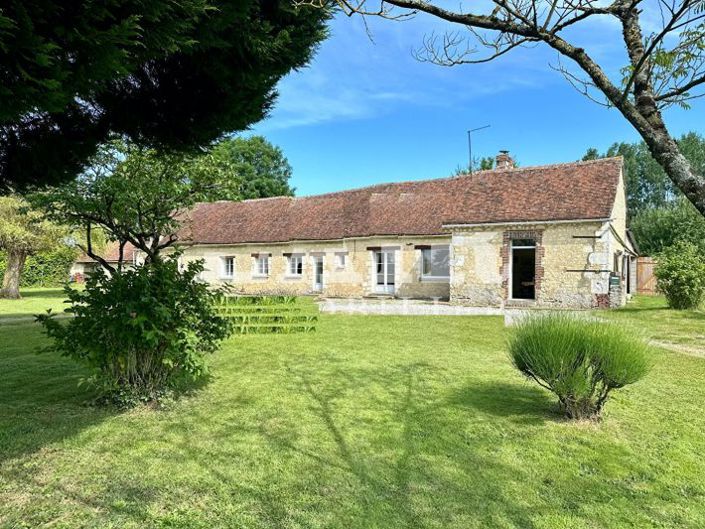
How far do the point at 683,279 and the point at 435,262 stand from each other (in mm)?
8955

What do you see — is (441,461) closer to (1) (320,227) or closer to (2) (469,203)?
(2) (469,203)

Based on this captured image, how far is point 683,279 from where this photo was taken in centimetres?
1577

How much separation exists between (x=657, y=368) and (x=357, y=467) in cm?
657

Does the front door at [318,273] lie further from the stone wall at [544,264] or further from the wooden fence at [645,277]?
the wooden fence at [645,277]

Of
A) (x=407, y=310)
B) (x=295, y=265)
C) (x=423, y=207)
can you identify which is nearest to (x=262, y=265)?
(x=295, y=265)

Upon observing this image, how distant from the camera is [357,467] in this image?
166 inches

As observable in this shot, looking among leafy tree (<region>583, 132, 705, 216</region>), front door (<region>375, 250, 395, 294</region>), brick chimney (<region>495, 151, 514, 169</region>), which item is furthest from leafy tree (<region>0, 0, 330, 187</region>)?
leafy tree (<region>583, 132, 705, 216</region>)

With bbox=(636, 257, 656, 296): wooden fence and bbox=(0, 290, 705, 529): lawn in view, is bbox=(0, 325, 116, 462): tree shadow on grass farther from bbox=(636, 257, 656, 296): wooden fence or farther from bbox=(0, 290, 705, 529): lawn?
bbox=(636, 257, 656, 296): wooden fence

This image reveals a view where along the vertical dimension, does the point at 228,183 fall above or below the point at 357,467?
above

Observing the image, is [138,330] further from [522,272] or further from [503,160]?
[503,160]

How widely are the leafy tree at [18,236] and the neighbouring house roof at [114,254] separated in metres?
3.70

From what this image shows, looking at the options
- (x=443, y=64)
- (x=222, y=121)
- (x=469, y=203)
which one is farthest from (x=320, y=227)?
(x=443, y=64)

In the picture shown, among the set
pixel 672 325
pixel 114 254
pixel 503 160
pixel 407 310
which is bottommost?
pixel 672 325

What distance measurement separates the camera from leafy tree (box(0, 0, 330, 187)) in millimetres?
2477
